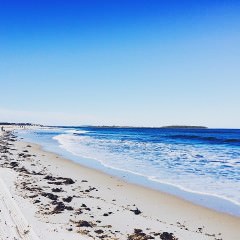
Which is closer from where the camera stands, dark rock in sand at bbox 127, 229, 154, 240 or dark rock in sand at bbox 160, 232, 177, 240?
dark rock in sand at bbox 127, 229, 154, 240

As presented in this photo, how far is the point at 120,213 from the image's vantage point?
1020 cm

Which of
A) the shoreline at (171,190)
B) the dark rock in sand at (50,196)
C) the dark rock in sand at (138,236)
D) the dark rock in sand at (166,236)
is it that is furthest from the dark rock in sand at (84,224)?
the shoreline at (171,190)

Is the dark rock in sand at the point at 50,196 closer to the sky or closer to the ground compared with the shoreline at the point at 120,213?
closer to the sky

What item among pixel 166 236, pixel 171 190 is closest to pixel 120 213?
pixel 166 236

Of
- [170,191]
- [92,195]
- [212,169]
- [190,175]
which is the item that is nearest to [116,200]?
[92,195]

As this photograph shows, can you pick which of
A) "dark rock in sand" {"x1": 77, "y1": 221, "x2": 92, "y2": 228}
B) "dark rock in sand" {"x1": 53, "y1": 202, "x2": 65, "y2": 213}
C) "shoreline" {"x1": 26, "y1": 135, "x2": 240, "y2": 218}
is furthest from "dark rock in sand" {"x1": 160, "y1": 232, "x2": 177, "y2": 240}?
"shoreline" {"x1": 26, "y1": 135, "x2": 240, "y2": 218}

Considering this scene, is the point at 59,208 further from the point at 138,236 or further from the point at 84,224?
the point at 138,236

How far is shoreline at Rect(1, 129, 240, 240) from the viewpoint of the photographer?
854cm

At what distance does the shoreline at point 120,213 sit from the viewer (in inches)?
336

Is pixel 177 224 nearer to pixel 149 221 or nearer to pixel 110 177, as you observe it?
pixel 149 221

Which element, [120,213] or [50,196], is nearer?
[120,213]

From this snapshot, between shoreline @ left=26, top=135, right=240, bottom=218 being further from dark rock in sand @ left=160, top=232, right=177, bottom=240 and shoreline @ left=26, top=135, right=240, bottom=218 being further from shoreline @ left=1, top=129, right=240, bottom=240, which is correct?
dark rock in sand @ left=160, top=232, right=177, bottom=240

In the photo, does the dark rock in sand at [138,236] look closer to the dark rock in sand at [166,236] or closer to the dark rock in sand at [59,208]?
the dark rock in sand at [166,236]

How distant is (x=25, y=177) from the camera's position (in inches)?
607
